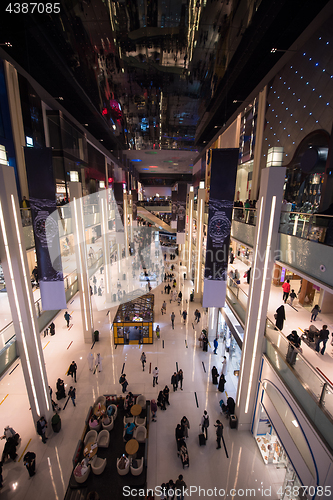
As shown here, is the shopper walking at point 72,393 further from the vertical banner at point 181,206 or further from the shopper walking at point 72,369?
the vertical banner at point 181,206

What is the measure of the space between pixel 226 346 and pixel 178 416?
466 centimetres

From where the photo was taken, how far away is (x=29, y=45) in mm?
7348

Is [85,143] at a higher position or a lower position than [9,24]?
lower

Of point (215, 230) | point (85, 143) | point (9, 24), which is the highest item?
point (9, 24)

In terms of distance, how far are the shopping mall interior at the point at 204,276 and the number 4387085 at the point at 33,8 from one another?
0.12 feet

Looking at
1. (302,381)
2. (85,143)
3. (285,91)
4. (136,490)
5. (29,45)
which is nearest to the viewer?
(302,381)

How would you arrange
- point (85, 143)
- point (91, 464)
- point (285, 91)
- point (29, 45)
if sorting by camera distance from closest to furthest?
point (91, 464)
point (29, 45)
point (285, 91)
point (85, 143)

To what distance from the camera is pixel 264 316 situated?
621cm

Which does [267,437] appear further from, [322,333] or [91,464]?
[91,464]

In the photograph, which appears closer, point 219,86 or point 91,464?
point 91,464

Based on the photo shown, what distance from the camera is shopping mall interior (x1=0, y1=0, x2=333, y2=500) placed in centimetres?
534

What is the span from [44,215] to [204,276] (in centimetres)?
513

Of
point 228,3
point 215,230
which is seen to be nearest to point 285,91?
point 228,3

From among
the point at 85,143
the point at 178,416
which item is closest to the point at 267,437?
the point at 178,416
